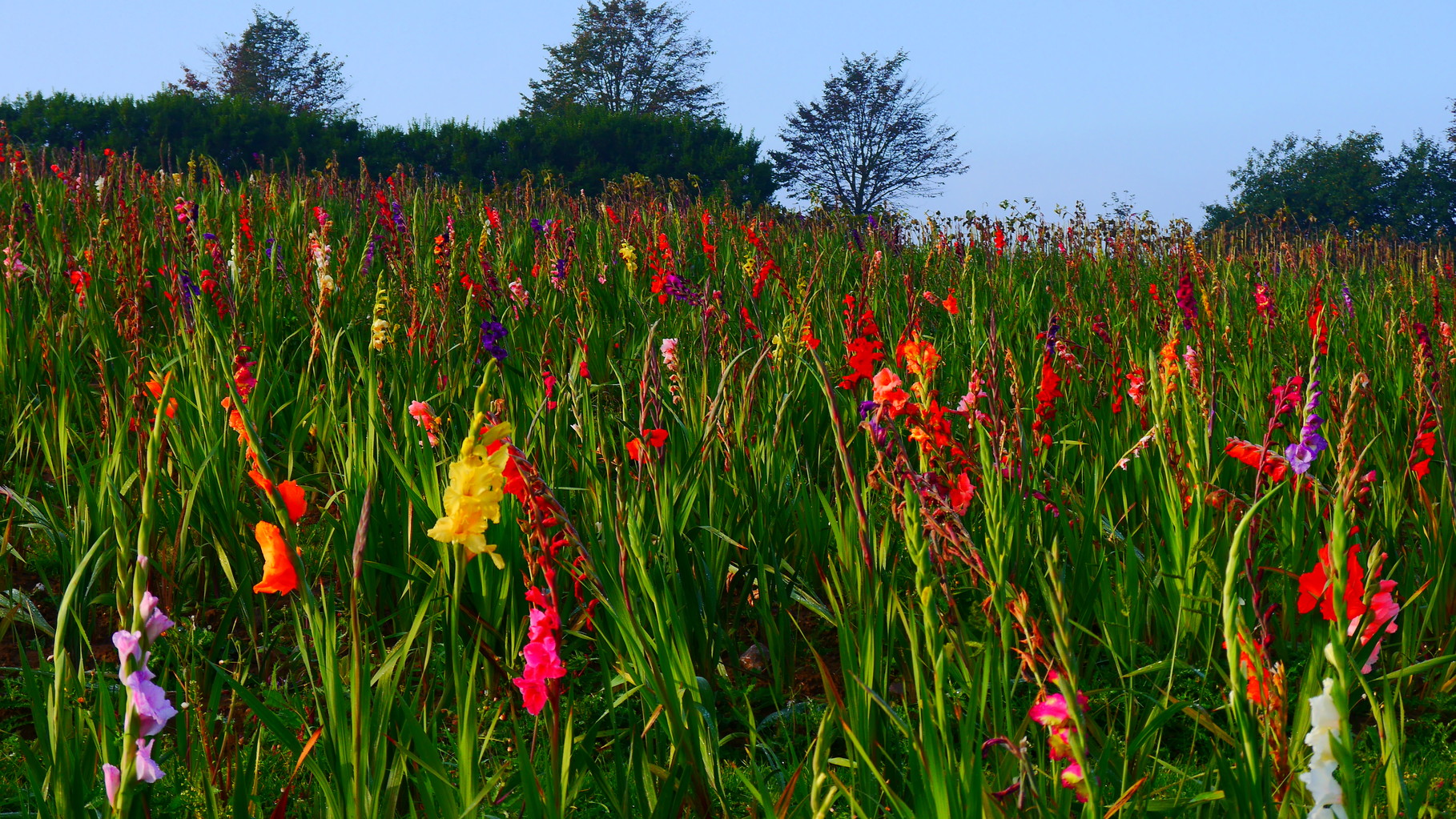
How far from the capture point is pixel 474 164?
17828mm

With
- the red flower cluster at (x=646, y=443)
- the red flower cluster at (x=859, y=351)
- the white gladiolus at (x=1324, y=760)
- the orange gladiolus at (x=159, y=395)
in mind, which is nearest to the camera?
the white gladiolus at (x=1324, y=760)

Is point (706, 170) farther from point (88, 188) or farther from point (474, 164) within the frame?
point (88, 188)

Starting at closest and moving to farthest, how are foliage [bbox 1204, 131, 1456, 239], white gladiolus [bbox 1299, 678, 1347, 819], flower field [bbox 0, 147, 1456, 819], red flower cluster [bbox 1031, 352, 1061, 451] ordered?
white gladiolus [bbox 1299, 678, 1347, 819]
flower field [bbox 0, 147, 1456, 819]
red flower cluster [bbox 1031, 352, 1061, 451]
foliage [bbox 1204, 131, 1456, 239]

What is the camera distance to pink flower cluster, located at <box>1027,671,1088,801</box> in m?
0.74

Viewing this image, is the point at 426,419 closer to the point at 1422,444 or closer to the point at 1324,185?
the point at 1422,444

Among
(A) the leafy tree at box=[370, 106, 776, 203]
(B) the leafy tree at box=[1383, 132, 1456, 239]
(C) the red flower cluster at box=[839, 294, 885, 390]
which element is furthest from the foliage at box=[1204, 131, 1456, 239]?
(C) the red flower cluster at box=[839, 294, 885, 390]

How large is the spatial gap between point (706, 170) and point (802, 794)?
64.1 feet

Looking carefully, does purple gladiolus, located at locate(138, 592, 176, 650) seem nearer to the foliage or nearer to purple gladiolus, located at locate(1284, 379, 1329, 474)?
purple gladiolus, located at locate(1284, 379, 1329, 474)

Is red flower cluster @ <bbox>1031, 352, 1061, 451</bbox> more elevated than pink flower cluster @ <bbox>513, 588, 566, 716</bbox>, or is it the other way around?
red flower cluster @ <bbox>1031, 352, 1061, 451</bbox>

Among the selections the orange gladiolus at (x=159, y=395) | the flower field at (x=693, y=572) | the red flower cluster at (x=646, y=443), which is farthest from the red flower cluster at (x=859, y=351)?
the orange gladiolus at (x=159, y=395)

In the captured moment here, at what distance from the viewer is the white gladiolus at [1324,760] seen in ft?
1.96

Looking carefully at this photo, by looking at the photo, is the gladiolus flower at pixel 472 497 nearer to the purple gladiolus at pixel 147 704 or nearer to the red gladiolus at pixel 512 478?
the red gladiolus at pixel 512 478

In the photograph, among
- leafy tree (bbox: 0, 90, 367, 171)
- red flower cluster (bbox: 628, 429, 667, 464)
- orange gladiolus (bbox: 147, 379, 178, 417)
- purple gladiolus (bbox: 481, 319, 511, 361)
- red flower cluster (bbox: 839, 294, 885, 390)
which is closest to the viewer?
red flower cluster (bbox: 628, 429, 667, 464)

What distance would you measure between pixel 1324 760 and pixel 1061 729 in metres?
0.27
